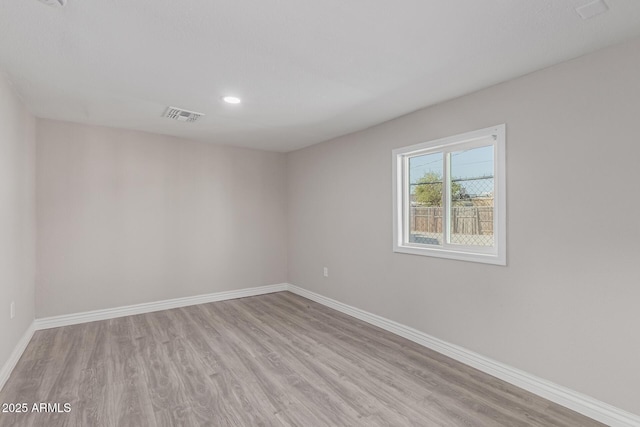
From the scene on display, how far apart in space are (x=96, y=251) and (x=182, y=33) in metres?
3.13

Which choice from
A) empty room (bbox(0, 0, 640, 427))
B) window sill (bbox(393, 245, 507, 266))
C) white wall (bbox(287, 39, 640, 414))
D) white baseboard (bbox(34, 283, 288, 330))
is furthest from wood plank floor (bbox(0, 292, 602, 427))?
window sill (bbox(393, 245, 507, 266))

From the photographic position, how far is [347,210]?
4.07 metres

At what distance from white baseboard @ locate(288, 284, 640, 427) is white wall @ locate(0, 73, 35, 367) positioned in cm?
339

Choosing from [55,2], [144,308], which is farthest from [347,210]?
[55,2]

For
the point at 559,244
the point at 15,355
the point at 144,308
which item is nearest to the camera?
the point at 559,244

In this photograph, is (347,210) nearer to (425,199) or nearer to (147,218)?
(425,199)

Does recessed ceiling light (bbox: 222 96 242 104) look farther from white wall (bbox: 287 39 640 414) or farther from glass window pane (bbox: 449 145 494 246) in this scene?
glass window pane (bbox: 449 145 494 246)

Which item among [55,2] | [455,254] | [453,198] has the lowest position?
[455,254]

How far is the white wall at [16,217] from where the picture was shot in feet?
7.81

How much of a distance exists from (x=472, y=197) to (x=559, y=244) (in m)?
0.79

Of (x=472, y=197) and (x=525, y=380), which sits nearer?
(x=525, y=380)

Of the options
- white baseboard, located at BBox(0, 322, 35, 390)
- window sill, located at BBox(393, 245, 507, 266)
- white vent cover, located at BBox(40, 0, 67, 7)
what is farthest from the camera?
window sill, located at BBox(393, 245, 507, 266)

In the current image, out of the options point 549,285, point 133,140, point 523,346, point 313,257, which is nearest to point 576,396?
point 523,346

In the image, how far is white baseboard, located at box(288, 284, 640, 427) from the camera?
190 cm
